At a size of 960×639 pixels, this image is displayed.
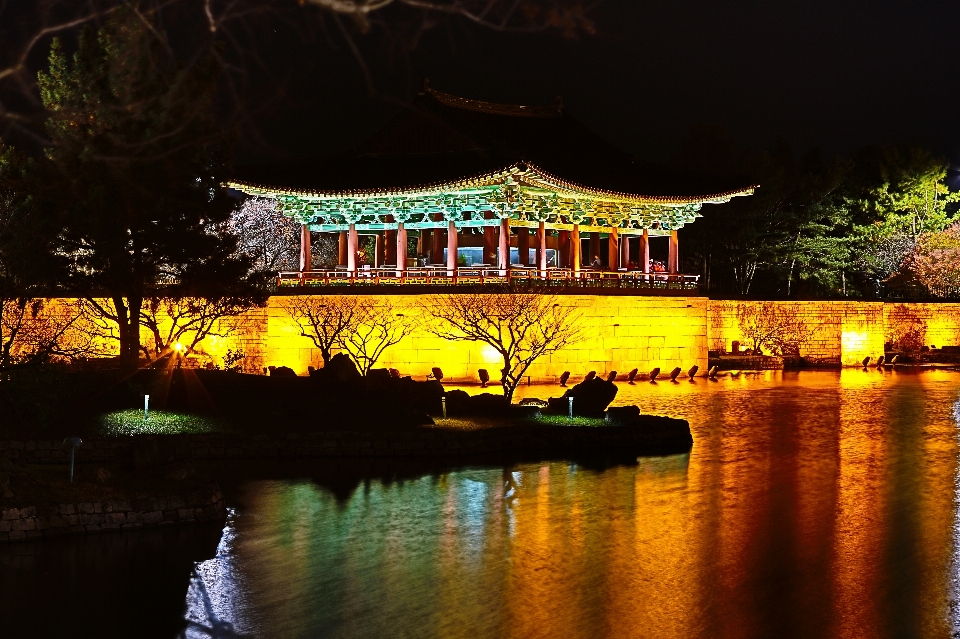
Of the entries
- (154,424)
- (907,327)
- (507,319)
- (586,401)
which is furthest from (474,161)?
(907,327)

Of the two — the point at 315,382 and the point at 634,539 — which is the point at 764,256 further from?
the point at 634,539

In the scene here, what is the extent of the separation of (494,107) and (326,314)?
13.6 m

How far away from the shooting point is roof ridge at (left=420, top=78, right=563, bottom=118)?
145ft

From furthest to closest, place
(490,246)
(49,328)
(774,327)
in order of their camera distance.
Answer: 1. (774,327)
2. (490,246)
3. (49,328)

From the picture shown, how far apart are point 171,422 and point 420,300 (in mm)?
15417

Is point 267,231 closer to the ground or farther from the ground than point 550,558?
farther from the ground

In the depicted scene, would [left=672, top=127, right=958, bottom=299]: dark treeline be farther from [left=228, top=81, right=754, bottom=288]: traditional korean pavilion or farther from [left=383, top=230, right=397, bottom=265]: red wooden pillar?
[left=383, top=230, right=397, bottom=265]: red wooden pillar

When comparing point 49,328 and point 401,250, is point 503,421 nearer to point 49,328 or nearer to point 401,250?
point 401,250

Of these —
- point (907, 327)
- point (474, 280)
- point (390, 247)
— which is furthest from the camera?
point (907, 327)

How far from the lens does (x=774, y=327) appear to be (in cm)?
4834

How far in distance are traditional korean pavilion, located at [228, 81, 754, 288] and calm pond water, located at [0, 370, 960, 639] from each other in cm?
1790

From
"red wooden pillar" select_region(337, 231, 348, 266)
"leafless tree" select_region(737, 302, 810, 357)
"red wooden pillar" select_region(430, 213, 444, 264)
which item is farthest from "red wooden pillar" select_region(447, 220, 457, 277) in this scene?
"leafless tree" select_region(737, 302, 810, 357)

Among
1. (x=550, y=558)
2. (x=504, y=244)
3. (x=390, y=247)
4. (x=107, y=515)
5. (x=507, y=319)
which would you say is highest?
(x=390, y=247)

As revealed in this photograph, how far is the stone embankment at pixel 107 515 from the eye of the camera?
14.3 m
